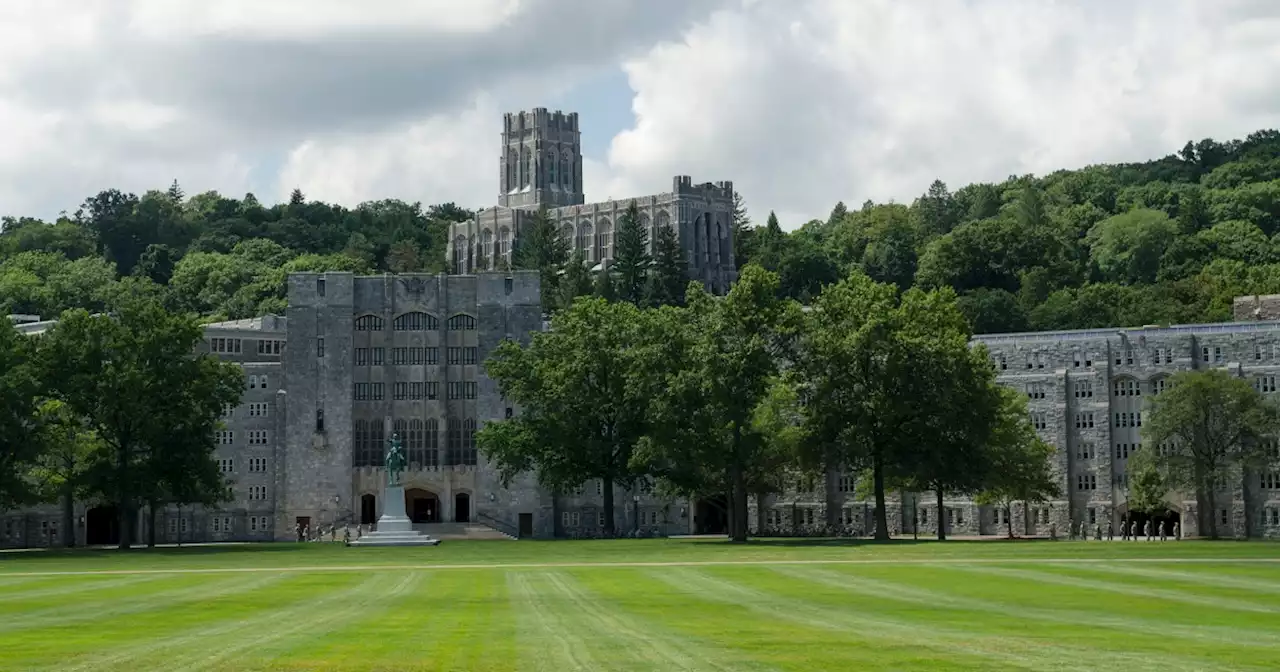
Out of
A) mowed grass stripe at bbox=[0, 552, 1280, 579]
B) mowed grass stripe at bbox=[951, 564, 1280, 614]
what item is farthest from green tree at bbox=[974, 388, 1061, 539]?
mowed grass stripe at bbox=[951, 564, 1280, 614]

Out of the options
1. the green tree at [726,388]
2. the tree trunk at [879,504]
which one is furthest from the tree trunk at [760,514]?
the tree trunk at [879,504]

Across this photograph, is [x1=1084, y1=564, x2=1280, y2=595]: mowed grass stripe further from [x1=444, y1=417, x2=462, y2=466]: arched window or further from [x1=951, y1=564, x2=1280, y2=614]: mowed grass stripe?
[x1=444, y1=417, x2=462, y2=466]: arched window

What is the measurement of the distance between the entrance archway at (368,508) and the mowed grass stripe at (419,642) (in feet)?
323

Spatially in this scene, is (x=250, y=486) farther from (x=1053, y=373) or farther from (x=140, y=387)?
(x=1053, y=373)

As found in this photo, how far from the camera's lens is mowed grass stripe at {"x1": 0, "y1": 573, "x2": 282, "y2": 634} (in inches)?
1783

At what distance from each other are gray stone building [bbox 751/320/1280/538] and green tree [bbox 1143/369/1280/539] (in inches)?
348

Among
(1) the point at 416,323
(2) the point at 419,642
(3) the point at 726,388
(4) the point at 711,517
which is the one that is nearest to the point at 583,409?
(3) the point at 726,388

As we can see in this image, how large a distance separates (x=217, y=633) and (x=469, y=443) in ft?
360

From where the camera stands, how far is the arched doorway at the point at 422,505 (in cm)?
15138

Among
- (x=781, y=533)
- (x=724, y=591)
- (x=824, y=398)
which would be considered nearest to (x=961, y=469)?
(x=824, y=398)

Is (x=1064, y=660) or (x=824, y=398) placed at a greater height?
(x=824, y=398)

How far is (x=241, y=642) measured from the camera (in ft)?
125

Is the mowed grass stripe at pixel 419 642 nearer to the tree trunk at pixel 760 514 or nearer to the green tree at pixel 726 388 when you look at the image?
the green tree at pixel 726 388

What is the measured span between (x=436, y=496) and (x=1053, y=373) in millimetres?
47181
